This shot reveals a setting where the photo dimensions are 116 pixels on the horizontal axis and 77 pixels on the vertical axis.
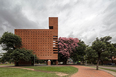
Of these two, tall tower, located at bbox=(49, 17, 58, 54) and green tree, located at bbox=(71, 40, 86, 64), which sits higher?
tall tower, located at bbox=(49, 17, 58, 54)

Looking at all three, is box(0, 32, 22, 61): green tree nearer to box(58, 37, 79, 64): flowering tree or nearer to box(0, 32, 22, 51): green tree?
box(0, 32, 22, 51): green tree

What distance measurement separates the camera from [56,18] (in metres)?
46.5

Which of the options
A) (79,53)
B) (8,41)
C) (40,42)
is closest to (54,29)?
(40,42)

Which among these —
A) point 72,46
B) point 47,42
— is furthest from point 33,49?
point 72,46

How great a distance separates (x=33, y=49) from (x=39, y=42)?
4368mm

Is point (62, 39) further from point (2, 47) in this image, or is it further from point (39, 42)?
point (2, 47)

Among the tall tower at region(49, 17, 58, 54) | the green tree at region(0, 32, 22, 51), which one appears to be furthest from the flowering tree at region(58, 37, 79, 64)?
the green tree at region(0, 32, 22, 51)

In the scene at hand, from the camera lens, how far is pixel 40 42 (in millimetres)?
43344

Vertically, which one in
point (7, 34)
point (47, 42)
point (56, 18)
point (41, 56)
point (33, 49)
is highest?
point (56, 18)

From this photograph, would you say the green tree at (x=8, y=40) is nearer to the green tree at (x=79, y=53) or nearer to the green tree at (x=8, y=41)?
the green tree at (x=8, y=41)

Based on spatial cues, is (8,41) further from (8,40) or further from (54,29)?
(54,29)

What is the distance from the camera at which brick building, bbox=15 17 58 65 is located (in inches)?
1677

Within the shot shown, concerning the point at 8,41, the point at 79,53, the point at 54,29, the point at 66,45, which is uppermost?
the point at 54,29

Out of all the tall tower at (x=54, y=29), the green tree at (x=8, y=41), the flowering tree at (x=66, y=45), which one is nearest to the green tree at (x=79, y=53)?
the flowering tree at (x=66, y=45)
